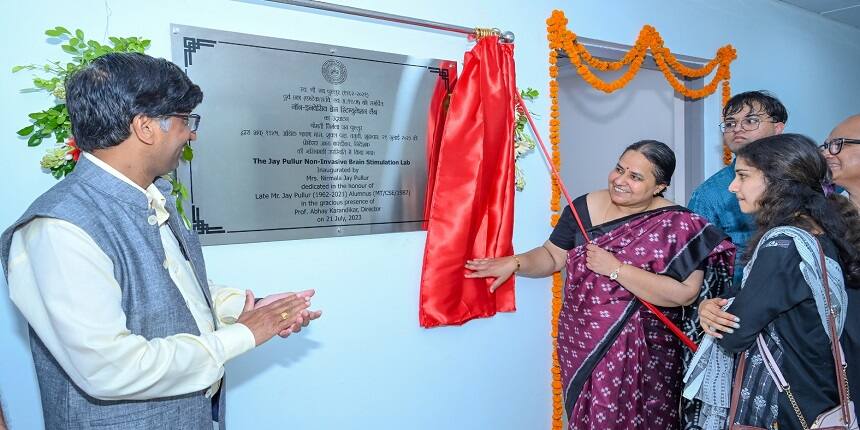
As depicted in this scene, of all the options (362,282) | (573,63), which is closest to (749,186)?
(573,63)

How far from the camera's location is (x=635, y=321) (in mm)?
1945

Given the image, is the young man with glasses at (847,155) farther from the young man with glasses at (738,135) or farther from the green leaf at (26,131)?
the green leaf at (26,131)

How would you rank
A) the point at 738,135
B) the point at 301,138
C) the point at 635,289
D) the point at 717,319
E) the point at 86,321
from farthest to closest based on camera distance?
1. the point at 738,135
2. the point at 635,289
3. the point at 301,138
4. the point at 717,319
5. the point at 86,321

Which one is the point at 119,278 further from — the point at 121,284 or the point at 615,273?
the point at 615,273

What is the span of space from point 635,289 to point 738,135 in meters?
0.90

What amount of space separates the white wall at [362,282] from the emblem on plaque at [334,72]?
7 centimetres

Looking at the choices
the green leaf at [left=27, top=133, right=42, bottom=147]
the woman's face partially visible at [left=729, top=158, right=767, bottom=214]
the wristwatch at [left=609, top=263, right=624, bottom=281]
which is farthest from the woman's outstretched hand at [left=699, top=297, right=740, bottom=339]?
the green leaf at [left=27, top=133, right=42, bottom=147]

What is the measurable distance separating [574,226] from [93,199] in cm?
157

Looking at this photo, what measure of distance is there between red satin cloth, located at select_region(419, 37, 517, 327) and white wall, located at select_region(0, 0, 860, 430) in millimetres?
88

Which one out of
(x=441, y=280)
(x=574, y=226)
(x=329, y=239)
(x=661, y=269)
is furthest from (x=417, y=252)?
(x=661, y=269)

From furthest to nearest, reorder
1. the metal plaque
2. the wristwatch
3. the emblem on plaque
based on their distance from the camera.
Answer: the wristwatch < the emblem on plaque < the metal plaque

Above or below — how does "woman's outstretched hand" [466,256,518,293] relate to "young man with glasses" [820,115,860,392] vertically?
below

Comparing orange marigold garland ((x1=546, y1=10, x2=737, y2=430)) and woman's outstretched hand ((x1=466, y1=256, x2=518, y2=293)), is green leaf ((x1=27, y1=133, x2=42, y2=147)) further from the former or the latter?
→ orange marigold garland ((x1=546, y1=10, x2=737, y2=430))

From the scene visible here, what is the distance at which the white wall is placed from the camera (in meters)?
1.40
